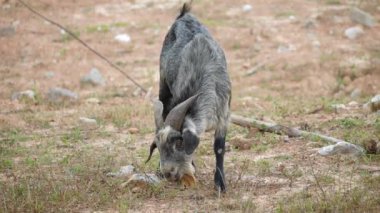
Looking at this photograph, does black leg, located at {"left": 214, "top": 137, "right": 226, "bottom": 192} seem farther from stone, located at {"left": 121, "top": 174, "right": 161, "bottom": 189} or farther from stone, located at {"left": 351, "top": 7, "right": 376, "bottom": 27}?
stone, located at {"left": 351, "top": 7, "right": 376, "bottom": 27}

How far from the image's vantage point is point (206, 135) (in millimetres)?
9578

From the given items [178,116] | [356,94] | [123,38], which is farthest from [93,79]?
[178,116]

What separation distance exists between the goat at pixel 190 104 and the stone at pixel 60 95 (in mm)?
4985

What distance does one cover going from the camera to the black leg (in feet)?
21.8

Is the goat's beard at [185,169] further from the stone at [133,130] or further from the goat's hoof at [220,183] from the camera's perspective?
the stone at [133,130]

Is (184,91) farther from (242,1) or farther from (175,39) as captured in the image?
(242,1)

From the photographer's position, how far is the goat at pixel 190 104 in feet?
21.2

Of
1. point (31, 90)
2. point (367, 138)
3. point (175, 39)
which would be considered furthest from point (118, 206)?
point (31, 90)

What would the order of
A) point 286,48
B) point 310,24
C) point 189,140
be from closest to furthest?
point 189,140
point 286,48
point 310,24

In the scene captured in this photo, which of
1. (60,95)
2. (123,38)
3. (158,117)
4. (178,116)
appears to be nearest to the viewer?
(178,116)

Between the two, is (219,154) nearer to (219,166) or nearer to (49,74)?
(219,166)

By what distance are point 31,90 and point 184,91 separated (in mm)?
6857

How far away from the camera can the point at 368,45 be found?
49.9ft

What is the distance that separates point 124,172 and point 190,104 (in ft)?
4.45
